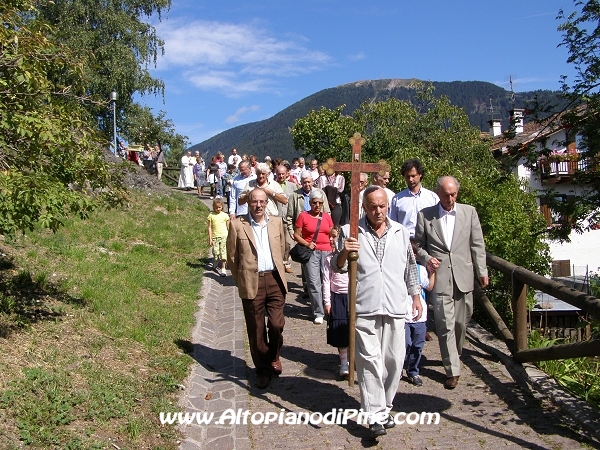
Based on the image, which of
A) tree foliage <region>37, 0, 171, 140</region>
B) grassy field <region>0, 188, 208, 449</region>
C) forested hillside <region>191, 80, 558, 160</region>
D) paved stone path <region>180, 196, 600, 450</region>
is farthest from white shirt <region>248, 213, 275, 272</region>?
forested hillside <region>191, 80, 558, 160</region>

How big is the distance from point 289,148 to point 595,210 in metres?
131

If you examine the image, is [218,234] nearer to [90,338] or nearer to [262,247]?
[90,338]

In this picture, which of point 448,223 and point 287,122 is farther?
point 287,122

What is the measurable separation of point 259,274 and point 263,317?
46 centimetres

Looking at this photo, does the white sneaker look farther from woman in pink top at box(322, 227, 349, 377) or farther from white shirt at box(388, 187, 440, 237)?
white shirt at box(388, 187, 440, 237)

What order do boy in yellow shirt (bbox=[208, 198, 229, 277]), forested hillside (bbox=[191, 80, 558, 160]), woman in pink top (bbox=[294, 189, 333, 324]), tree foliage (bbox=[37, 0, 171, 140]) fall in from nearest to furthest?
woman in pink top (bbox=[294, 189, 333, 324])
boy in yellow shirt (bbox=[208, 198, 229, 277])
tree foliage (bbox=[37, 0, 171, 140])
forested hillside (bbox=[191, 80, 558, 160])

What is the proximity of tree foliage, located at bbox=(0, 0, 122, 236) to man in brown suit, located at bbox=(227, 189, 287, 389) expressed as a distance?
1.58m

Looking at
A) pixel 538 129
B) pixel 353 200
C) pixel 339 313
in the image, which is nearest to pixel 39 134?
pixel 353 200

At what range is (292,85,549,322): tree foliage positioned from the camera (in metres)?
8.73

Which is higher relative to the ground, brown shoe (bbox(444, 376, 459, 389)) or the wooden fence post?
the wooden fence post

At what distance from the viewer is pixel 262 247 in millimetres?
6531

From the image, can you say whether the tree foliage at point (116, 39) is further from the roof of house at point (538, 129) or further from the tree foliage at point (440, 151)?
the roof of house at point (538, 129)

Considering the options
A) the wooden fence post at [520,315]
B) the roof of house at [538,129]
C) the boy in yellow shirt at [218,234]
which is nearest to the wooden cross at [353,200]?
the roof of house at [538,129]

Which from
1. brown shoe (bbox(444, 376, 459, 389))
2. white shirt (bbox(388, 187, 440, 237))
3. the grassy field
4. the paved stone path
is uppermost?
white shirt (bbox(388, 187, 440, 237))
